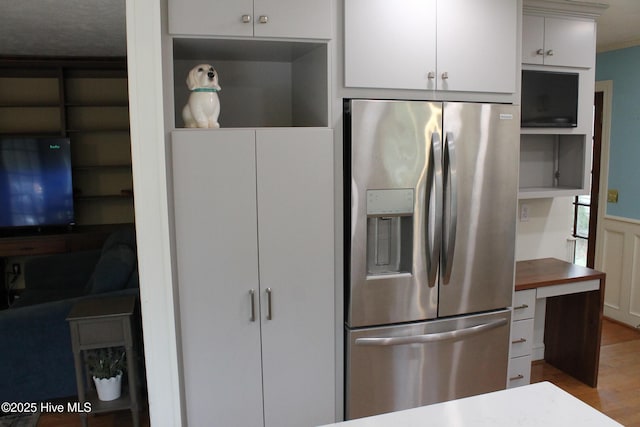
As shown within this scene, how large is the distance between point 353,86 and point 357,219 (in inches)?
24.1

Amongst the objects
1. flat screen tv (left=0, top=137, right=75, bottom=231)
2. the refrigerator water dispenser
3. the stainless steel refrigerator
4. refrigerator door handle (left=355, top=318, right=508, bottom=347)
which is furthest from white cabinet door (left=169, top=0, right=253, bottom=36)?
flat screen tv (left=0, top=137, right=75, bottom=231)

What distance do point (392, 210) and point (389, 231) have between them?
0.14 m

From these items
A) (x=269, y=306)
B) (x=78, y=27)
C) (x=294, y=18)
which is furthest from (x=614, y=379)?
(x=78, y=27)

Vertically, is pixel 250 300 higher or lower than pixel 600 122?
lower

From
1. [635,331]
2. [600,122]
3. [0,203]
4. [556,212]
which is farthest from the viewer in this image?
[0,203]

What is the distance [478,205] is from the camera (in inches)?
95.0

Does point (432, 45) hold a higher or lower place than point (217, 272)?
higher

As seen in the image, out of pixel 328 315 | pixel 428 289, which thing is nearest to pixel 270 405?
pixel 328 315

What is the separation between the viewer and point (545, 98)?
9.80 feet

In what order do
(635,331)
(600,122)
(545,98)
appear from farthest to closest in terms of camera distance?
(600,122), (635,331), (545,98)

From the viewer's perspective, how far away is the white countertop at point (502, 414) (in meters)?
1.18

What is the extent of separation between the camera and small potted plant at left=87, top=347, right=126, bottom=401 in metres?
2.74

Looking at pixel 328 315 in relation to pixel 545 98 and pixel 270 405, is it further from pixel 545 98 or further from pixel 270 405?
pixel 545 98

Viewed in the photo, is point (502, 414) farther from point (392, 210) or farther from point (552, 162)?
point (552, 162)
